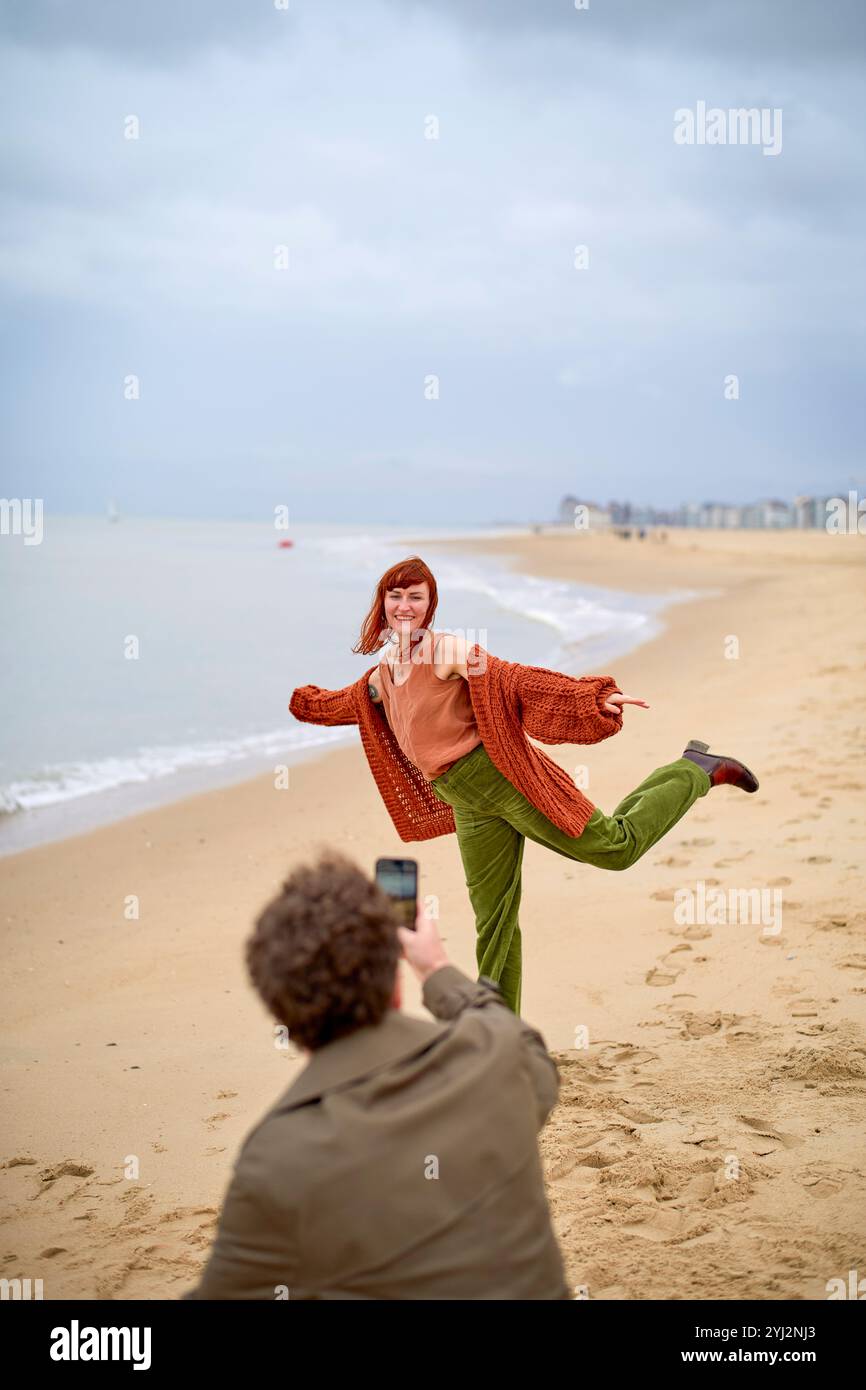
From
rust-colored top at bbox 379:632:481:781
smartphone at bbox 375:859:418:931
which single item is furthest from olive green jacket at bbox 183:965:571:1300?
rust-colored top at bbox 379:632:481:781

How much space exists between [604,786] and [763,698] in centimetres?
363

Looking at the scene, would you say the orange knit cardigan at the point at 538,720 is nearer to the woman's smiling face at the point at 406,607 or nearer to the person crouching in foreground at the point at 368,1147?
the woman's smiling face at the point at 406,607

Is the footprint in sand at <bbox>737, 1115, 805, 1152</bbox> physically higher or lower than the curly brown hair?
lower

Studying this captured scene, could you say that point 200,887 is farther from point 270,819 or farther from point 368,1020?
point 368,1020

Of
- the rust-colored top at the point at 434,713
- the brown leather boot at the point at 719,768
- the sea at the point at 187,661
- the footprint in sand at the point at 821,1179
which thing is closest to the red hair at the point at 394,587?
the rust-colored top at the point at 434,713

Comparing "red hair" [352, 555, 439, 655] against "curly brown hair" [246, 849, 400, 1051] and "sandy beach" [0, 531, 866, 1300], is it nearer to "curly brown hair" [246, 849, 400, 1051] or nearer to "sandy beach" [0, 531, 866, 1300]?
"sandy beach" [0, 531, 866, 1300]

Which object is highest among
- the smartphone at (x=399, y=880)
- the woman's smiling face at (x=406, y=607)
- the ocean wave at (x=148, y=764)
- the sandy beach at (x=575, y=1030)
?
the woman's smiling face at (x=406, y=607)

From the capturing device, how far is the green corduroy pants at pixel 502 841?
155 inches

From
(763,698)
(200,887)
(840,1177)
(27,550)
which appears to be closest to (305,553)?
(27,550)

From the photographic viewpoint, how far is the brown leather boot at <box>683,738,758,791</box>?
4559 millimetres

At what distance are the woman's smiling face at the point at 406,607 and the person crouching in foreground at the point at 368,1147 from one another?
2291 mm

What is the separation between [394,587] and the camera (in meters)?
4.05

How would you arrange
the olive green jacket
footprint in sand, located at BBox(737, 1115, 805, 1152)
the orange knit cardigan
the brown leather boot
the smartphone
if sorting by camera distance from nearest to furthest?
1. the olive green jacket
2. the smartphone
3. footprint in sand, located at BBox(737, 1115, 805, 1152)
4. the orange knit cardigan
5. the brown leather boot

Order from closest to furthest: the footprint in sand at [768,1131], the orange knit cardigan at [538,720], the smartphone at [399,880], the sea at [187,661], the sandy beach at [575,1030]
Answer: the smartphone at [399,880], the sandy beach at [575,1030], the footprint in sand at [768,1131], the orange knit cardigan at [538,720], the sea at [187,661]
